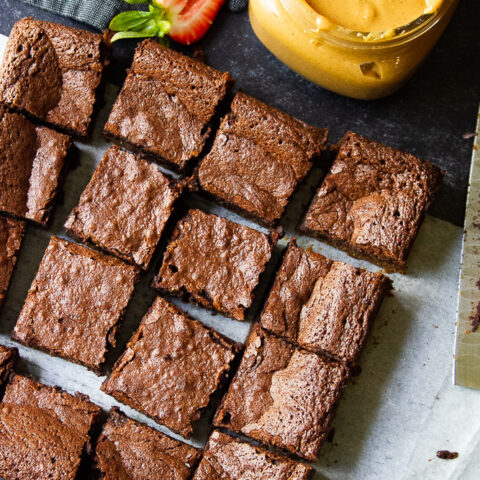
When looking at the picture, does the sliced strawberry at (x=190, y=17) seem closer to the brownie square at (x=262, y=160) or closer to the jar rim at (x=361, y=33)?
the brownie square at (x=262, y=160)

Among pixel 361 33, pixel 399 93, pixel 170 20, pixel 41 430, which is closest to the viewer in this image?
pixel 361 33

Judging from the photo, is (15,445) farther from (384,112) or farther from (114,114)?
(384,112)

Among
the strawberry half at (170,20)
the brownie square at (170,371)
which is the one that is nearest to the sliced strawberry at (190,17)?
the strawberry half at (170,20)

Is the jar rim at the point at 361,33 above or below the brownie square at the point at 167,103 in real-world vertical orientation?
above

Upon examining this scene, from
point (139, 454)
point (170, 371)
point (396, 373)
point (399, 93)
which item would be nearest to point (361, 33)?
point (399, 93)

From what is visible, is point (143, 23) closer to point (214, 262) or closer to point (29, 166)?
point (29, 166)

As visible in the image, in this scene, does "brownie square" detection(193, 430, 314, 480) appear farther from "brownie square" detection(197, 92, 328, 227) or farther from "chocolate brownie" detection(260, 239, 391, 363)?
"brownie square" detection(197, 92, 328, 227)
